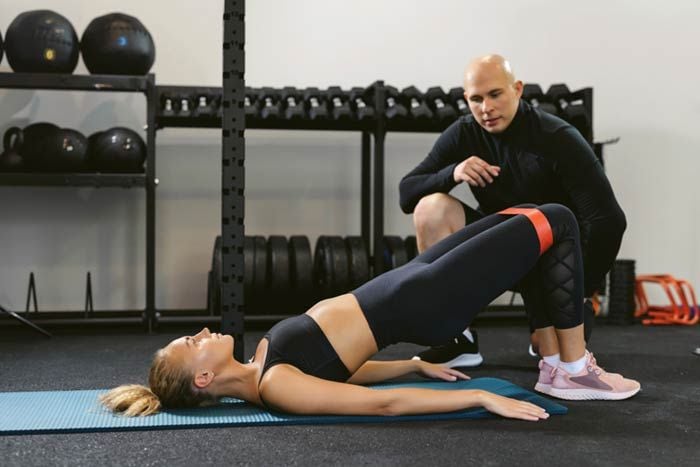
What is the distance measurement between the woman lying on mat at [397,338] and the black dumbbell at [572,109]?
1.88m

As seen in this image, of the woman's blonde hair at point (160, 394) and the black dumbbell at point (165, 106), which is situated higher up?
the black dumbbell at point (165, 106)

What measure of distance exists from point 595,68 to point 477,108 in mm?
2415

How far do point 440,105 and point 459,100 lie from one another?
0.35 ft

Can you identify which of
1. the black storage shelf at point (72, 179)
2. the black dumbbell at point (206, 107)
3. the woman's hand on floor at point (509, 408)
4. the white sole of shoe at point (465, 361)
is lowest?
the white sole of shoe at point (465, 361)

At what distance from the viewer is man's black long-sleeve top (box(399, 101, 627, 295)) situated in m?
2.45

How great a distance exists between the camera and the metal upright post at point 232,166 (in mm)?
2273

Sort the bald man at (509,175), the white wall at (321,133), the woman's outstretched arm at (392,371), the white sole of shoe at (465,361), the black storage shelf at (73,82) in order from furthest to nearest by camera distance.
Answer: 1. the white wall at (321,133)
2. the black storage shelf at (73,82)
3. the white sole of shoe at (465,361)
4. the bald man at (509,175)
5. the woman's outstretched arm at (392,371)

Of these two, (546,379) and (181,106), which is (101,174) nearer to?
(181,106)

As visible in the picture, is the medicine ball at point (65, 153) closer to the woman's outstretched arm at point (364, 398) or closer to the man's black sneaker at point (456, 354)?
the man's black sneaker at point (456, 354)

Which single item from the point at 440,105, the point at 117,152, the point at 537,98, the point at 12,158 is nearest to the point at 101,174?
the point at 117,152

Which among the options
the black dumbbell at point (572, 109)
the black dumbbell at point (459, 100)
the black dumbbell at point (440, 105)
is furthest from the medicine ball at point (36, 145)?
the black dumbbell at point (572, 109)

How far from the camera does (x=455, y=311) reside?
1.95 meters

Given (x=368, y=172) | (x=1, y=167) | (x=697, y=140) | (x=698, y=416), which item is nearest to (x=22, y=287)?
(x=1, y=167)

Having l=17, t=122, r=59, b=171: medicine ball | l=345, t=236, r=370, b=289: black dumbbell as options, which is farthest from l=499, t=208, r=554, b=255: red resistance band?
l=17, t=122, r=59, b=171: medicine ball
